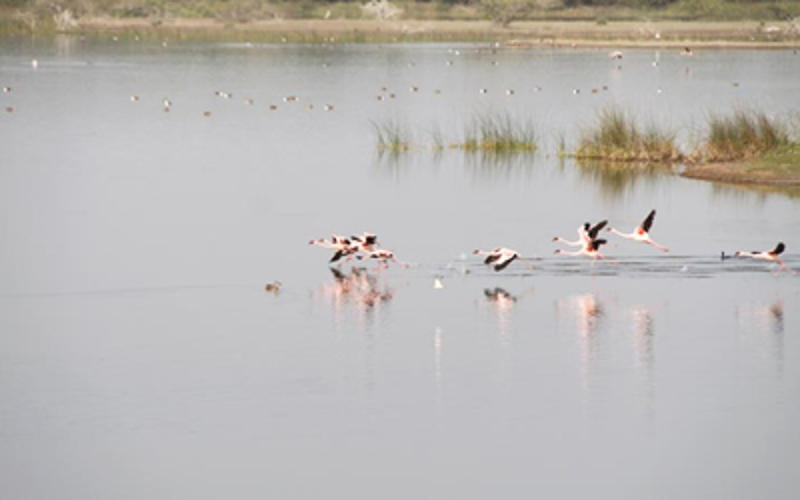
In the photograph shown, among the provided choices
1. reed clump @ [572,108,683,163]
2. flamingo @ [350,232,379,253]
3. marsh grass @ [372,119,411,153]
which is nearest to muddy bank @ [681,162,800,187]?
reed clump @ [572,108,683,163]

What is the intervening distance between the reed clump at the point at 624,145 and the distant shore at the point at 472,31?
5097 centimetres

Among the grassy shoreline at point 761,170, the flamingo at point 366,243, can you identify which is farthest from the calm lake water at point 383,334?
the grassy shoreline at point 761,170

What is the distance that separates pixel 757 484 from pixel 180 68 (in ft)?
193

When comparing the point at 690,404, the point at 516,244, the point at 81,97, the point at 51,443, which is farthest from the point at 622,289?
the point at 81,97

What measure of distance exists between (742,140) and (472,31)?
211 ft

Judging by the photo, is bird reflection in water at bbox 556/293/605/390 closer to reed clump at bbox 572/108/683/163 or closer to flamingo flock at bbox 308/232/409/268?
flamingo flock at bbox 308/232/409/268

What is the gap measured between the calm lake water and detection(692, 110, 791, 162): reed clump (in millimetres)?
1406

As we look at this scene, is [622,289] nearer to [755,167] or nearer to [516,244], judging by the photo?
[516,244]

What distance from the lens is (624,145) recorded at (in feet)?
108

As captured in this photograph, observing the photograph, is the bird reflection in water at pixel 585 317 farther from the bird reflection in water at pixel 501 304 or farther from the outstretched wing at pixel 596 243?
the outstretched wing at pixel 596 243

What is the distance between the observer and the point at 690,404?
14.7 metres

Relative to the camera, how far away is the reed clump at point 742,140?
30.8 meters

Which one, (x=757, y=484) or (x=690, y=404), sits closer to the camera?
(x=757, y=484)

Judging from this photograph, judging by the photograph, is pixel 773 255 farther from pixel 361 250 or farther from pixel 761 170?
pixel 761 170
